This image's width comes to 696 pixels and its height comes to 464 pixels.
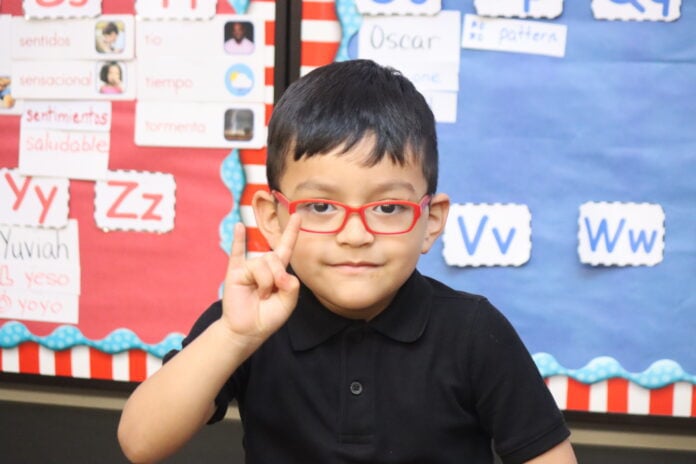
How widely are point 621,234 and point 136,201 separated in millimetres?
963

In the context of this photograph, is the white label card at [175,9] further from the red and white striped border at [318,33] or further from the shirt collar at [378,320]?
the shirt collar at [378,320]

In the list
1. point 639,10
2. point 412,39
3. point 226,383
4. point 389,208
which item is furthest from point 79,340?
point 639,10

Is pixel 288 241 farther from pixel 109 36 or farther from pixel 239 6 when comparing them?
pixel 109 36

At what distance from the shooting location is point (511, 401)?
2.66 feet

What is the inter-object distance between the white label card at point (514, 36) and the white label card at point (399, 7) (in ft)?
0.22

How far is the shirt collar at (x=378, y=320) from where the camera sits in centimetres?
83

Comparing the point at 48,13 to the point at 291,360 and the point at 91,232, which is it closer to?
the point at 91,232

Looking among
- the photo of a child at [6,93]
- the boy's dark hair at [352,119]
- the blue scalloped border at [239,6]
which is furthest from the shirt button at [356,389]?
the photo of a child at [6,93]

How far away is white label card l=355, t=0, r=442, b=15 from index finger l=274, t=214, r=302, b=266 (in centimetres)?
77

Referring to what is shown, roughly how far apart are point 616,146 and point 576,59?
0.59 ft

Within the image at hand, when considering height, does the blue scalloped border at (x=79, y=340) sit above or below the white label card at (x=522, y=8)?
below

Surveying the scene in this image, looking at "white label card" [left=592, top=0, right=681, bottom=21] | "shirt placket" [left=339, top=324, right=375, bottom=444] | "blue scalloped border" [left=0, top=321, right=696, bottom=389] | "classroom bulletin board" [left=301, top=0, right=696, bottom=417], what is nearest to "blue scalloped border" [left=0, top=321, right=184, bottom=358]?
"blue scalloped border" [left=0, top=321, right=696, bottom=389]

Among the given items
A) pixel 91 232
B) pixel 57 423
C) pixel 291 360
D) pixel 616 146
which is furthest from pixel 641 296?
pixel 57 423

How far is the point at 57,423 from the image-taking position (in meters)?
1.60
